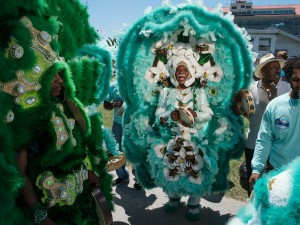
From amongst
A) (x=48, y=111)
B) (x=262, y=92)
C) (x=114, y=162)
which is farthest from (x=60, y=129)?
(x=262, y=92)

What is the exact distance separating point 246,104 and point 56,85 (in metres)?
1.59

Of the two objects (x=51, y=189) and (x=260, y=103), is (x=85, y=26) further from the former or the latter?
(x=260, y=103)

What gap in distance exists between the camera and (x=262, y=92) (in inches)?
114

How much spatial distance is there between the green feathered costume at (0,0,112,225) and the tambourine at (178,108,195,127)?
0.87 m

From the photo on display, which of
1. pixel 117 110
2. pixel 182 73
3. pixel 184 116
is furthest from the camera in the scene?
pixel 117 110

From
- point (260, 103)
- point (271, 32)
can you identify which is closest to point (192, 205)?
point (260, 103)

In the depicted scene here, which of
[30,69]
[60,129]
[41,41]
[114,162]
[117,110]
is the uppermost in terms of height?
[41,41]

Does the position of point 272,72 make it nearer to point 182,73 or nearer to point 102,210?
point 182,73

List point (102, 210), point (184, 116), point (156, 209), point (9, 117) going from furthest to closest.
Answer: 1. point (156, 209)
2. point (184, 116)
3. point (102, 210)
4. point (9, 117)

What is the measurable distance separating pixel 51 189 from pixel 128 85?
5.02 feet

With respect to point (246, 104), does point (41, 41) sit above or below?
above

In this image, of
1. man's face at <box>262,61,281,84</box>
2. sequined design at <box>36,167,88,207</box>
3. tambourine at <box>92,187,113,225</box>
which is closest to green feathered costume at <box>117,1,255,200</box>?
man's face at <box>262,61,281,84</box>

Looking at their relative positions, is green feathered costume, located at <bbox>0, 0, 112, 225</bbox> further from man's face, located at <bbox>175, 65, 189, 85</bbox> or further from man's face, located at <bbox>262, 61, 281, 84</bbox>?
man's face, located at <bbox>262, 61, 281, 84</bbox>

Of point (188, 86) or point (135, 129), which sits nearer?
point (188, 86)
